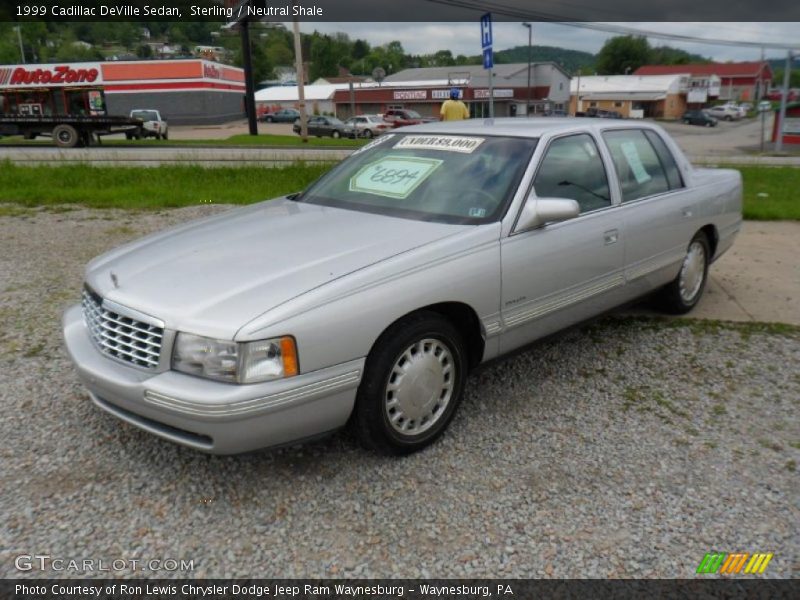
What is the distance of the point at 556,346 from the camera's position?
4.60 metres

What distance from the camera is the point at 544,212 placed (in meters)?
3.43

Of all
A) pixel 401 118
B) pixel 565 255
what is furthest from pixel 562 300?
pixel 401 118

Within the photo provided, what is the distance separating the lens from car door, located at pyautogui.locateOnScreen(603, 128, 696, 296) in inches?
168

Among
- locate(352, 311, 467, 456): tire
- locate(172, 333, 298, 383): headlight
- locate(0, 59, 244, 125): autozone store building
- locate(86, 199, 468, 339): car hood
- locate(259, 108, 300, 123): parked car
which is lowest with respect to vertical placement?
locate(352, 311, 467, 456): tire

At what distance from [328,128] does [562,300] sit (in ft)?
124

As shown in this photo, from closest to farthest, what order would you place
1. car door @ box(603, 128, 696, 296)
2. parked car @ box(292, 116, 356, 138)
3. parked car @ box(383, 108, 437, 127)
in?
car door @ box(603, 128, 696, 296)
parked car @ box(292, 116, 356, 138)
parked car @ box(383, 108, 437, 127)

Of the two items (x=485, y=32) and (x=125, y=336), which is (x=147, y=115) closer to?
(x=485, y=32)

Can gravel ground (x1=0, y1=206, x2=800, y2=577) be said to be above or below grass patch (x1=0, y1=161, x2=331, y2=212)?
below

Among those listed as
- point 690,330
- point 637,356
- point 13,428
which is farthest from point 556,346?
point 13,428

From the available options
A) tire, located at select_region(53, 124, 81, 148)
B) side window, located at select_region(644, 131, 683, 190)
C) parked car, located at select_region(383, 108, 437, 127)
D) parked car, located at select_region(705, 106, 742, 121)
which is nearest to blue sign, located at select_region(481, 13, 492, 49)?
side window, located at select_region(644, 131, 683, 190)

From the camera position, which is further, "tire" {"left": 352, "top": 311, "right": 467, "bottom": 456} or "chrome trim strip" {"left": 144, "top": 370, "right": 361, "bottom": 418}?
"tire" {"left": 352, "top": 311, "right": 467, "bottom": 456}

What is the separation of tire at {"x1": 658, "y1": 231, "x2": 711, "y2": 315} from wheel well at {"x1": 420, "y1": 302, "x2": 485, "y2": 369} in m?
2.24

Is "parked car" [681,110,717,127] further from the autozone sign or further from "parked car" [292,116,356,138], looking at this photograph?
the autozone sign

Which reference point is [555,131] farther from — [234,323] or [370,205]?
[234,323]
